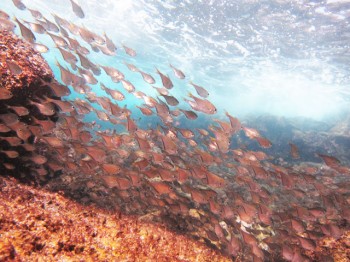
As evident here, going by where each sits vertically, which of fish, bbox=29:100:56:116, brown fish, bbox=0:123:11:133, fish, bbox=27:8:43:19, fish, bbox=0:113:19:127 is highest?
fish, bbox=27:8:43:19

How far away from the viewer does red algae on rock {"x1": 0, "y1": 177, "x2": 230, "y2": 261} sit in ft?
8.96

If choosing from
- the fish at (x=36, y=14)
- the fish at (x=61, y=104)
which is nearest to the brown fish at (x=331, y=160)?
the fish at (x=61, y=104)

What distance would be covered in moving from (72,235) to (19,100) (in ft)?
11.4

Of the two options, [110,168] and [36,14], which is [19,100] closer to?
[110,168]

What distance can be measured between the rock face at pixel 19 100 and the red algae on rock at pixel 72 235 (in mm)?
1024

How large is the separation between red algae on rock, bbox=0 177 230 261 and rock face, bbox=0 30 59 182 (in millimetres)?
1024

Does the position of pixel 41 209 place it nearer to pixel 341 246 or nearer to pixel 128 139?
pixel 128 139

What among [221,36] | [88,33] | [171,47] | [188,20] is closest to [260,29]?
[221,36]

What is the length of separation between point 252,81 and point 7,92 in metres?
38.0

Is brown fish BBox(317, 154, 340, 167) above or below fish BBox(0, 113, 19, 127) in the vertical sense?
above

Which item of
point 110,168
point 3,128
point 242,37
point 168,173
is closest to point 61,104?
point 3,128

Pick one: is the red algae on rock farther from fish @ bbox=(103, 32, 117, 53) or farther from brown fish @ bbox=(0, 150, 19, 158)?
fish @ bbox=(103, 32, 117, 53)

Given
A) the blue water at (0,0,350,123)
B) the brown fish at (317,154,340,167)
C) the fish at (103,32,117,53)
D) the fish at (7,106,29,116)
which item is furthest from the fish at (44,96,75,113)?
the blue water at (0,0,350,123)

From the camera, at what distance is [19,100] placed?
516cm
